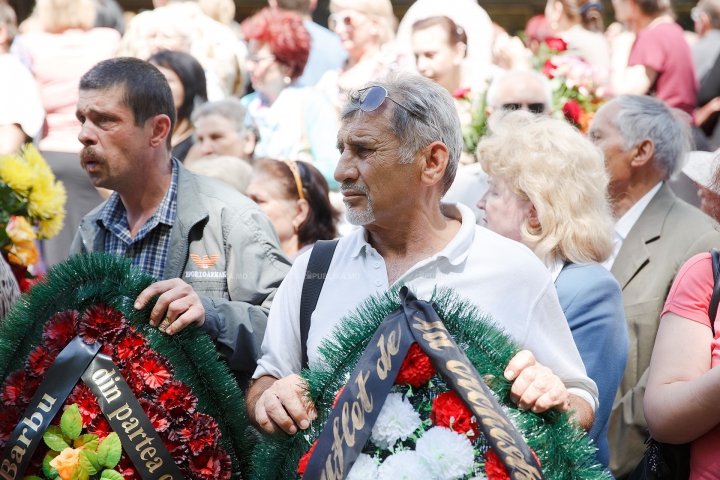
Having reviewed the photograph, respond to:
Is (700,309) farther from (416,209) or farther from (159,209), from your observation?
(159,209)

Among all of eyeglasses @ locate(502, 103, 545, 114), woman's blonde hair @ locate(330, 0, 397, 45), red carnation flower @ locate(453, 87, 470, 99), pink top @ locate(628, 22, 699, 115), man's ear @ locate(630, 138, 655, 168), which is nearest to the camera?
man's ear @ locate(630, 138, 655, 168)

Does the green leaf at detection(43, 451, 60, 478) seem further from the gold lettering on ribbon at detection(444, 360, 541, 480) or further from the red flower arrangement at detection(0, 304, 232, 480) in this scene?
the gold lettering on ribbon at detection(444, 360, 541, 480)

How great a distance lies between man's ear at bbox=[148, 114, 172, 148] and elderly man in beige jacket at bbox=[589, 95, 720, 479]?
2.20 meters

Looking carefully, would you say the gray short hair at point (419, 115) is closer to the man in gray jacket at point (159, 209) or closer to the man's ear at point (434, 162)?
the man's ear at point (434, 162)

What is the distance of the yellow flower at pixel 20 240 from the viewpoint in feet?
11.8

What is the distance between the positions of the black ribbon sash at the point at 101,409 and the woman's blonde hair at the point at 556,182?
5.35ft

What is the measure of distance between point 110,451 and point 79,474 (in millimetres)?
113

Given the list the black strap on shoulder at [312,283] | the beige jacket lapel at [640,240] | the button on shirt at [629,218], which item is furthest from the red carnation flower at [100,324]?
the button on shirt at [629,218]

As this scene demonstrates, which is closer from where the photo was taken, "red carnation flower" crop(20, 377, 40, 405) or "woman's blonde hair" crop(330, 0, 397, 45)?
"red carnation flower" crop(20, 377, 40, 405)

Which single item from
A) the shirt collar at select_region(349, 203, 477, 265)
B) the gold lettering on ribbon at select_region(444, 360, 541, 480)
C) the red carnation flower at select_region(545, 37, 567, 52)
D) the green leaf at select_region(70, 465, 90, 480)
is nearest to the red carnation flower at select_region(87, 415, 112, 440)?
the green leaf at select_region(70, 465, 90, 480)

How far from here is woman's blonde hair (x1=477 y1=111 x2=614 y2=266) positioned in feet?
10.7

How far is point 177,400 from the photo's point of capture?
7.89 feet

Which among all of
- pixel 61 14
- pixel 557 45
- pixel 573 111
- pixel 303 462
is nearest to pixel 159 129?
pixel 303 462

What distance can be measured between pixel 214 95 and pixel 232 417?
14.4 ft
